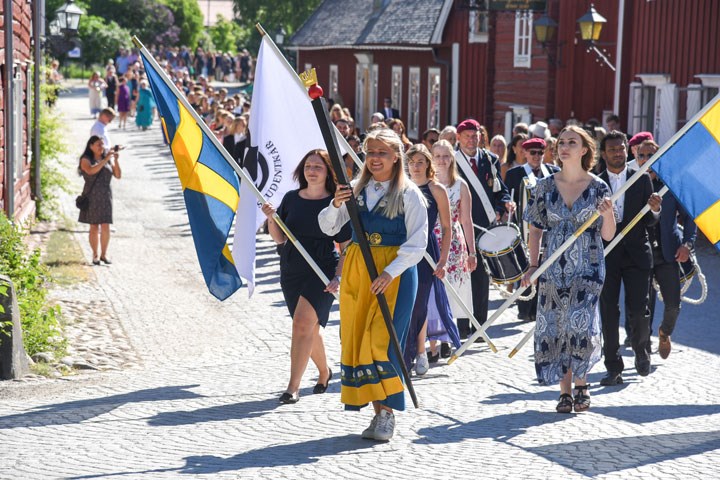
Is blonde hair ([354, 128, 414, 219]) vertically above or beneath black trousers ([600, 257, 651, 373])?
above

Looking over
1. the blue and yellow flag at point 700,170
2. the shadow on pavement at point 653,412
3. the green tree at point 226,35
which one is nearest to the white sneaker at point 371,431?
the shadow on pavement at point 653,412

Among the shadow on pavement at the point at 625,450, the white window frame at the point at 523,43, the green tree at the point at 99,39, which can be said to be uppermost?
the green tree at the point at 99,39

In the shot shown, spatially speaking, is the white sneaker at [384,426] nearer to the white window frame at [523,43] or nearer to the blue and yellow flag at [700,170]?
the blue and yellow flag at [700,170]

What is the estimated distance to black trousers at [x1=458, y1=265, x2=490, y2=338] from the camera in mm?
10969

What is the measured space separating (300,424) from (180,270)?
7491 millimetres

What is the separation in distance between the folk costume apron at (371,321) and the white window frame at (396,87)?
96.1 ft

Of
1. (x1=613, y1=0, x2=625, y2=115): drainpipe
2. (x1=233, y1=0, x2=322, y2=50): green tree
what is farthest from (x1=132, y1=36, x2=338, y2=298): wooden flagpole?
(x1=233, y1=0, x2=322, y2=50): green tree

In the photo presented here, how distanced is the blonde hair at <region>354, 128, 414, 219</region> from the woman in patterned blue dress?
118cm

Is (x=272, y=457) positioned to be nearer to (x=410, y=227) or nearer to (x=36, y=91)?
(x=410, y=227)

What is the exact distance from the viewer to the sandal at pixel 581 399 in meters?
7.96

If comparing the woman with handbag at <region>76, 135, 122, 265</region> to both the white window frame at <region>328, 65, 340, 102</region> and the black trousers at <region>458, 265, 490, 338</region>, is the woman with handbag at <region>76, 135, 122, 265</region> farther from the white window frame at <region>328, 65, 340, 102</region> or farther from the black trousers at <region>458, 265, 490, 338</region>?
the white window frame at <region>328, 65, 340, 102</region>

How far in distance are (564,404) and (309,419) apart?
1566 mm

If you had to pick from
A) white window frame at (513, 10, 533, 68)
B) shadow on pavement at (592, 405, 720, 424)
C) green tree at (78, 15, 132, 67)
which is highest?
green tree at (78, 15, 132, 67)

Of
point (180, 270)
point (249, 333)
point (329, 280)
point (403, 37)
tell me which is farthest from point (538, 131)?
point (403, 37)
